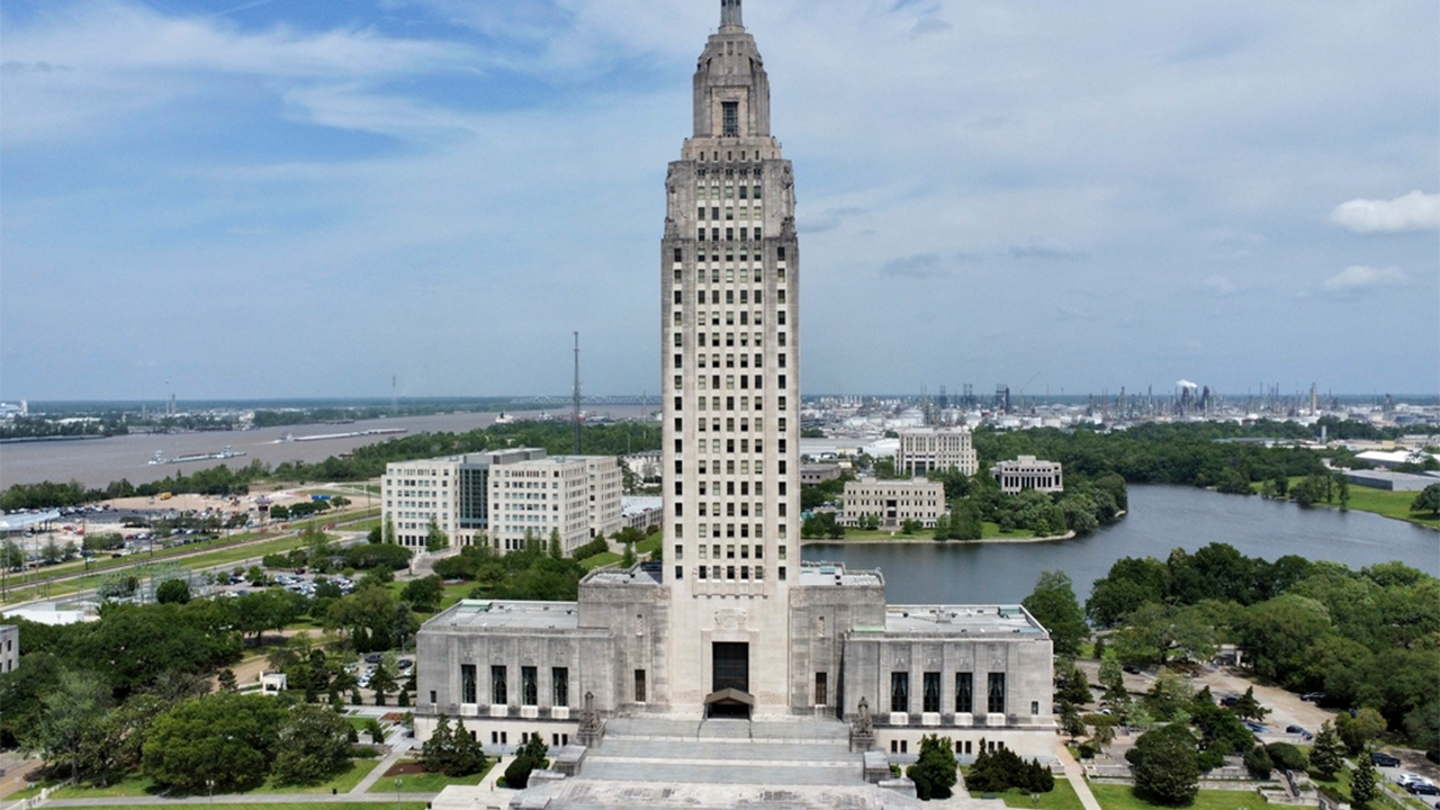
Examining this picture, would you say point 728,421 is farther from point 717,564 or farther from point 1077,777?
point 1077,777

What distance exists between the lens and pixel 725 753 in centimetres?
4659

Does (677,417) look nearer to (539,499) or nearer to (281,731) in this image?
(281,731)

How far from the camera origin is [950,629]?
170 ft

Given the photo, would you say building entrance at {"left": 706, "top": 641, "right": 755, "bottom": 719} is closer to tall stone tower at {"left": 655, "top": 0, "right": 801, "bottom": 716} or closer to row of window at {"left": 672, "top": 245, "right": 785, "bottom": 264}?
tall stone tower at {"left": 655, "top": 0, "right": 801, "bottom": 716}

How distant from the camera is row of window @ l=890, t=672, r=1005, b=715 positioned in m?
48.8

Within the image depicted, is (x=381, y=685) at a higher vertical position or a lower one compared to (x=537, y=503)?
lower

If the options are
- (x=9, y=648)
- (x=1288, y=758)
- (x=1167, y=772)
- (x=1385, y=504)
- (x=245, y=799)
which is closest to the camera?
(x=1167, y=772)

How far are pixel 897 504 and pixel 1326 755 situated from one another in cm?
9049

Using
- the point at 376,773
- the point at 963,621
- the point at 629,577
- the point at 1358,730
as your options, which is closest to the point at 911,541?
the point at 963,621

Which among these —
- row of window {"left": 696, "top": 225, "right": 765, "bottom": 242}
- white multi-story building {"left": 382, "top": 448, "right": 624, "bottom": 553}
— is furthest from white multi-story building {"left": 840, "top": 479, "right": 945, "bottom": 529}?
row of window {"left": 696, "top": 225, "right": 765, "bottom": 242}

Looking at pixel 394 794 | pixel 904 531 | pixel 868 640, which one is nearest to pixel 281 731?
pixel 394 794

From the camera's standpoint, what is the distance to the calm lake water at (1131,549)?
95069mm

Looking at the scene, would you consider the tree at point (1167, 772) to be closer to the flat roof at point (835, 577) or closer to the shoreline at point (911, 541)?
the flat roof at point (835, 577)

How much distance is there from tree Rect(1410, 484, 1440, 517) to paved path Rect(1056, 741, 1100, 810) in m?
116
